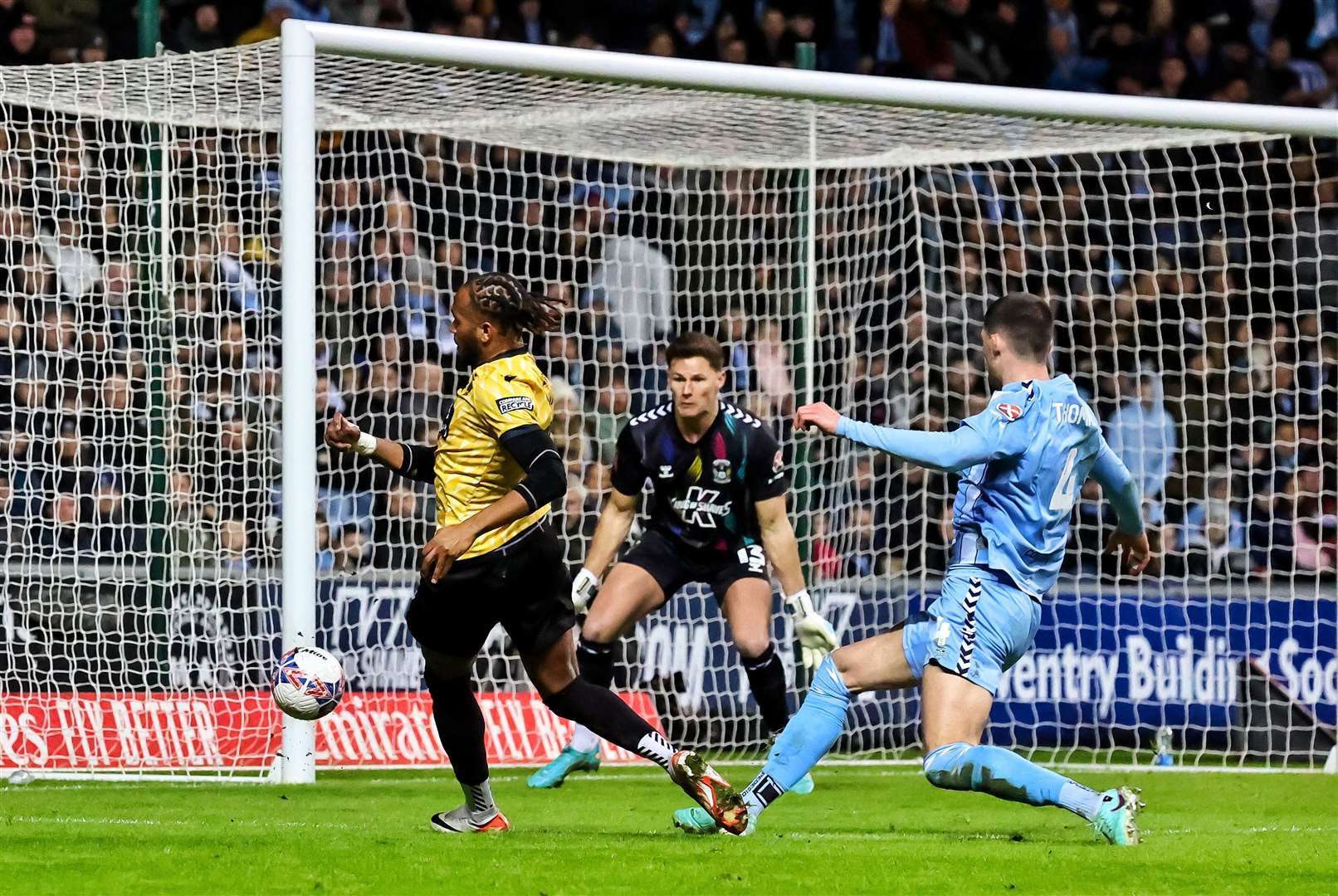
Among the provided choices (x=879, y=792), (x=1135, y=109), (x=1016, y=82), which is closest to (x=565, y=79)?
(x=1135, y=109)

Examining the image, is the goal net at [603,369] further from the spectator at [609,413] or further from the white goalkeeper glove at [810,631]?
the white goalkeeper glove at [810,631]

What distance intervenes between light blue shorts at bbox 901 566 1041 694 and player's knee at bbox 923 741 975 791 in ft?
0.90

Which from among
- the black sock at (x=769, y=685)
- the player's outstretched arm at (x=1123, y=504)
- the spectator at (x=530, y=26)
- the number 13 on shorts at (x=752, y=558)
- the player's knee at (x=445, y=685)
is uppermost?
the spectator at (x=530, y=26)

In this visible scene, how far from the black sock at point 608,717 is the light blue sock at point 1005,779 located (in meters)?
1.05

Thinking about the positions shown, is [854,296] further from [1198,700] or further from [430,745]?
[430,745]

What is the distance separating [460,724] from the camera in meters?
7.02

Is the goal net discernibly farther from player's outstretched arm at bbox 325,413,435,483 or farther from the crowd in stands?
player's outstretched arm at bbox 325,413,435,483

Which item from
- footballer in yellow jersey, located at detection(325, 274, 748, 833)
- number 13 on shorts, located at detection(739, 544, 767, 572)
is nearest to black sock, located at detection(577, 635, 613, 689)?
number 13 on shorts, located at detection(739, 544, 767, 572)

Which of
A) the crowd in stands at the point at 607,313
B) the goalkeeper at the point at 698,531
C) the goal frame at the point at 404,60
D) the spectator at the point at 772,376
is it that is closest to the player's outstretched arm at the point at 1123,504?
the goalkeeper at the point at 698,531

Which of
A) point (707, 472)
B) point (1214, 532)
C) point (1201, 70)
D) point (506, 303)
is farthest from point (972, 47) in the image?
point (506, 303)

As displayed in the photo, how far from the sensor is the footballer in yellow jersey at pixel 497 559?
6.64 m

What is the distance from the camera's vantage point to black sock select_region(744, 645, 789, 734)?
9469mm

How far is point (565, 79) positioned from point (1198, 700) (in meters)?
5.64

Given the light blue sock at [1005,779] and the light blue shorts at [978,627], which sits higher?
the light blue shorts at [978,627]
